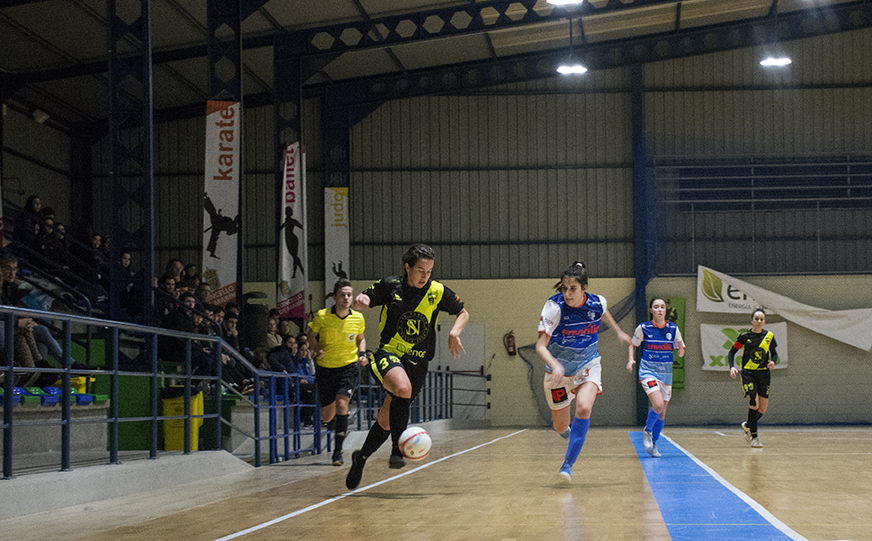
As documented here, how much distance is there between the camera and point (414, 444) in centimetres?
786

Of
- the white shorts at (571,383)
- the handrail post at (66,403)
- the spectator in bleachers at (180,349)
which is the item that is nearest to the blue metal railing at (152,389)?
the handrail post at (66,403)

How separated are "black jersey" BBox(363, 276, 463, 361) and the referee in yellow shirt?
3525 millimetres

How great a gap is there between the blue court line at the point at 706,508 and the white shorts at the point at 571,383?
43.2 inches

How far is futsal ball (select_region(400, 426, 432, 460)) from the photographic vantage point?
7.86m

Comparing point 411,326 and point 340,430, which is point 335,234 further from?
point 411,326

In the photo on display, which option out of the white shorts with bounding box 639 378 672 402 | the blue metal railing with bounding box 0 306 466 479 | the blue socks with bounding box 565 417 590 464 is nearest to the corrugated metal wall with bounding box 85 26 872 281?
the blue metal railing with bounding box 0 306 466 479

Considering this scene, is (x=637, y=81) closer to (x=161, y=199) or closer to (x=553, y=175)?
(x=553, y=175)

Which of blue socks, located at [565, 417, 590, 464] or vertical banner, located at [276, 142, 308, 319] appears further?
vertical banner, located at [276, 142, 308, 319]

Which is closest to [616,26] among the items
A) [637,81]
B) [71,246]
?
[637,81]

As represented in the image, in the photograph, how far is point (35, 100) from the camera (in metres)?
24.2

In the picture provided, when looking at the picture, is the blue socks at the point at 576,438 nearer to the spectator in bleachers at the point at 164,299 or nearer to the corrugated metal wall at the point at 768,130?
the spectator in bleachers at the point at 164,299

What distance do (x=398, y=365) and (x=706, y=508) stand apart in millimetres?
2636

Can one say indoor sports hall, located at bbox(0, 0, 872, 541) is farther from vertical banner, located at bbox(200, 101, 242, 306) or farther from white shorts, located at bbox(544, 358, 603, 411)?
white shorts, located at bbox(544, 358, 603, 411)

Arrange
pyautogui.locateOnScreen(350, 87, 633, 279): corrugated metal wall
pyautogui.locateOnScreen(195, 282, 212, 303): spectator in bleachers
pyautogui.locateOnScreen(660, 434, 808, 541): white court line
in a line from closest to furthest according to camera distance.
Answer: pyautogui.locateOnScreen(660, 434, 808, 541): white court line
pyautogui.locateOnScreen(195, 282, 212, 303): spectator in bleachers
pyautogui.locateOnScreen(350, 87, 633, 279): corrugated metal wall
